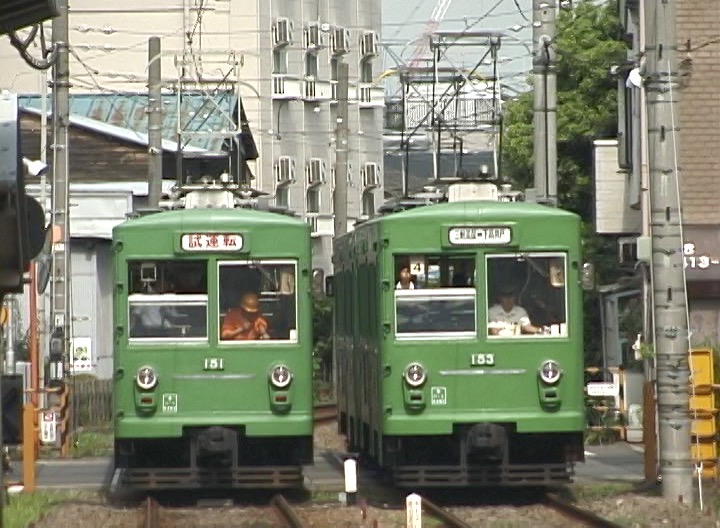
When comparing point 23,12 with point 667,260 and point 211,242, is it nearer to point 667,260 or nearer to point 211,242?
point 211,242

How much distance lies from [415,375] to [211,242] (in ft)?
7.84

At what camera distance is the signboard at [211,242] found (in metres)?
19.9

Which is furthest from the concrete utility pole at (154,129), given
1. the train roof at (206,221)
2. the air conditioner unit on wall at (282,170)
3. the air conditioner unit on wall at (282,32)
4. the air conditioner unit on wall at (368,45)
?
the air conditioner unit on wall at (368,45)

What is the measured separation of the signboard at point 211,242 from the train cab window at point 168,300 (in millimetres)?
154

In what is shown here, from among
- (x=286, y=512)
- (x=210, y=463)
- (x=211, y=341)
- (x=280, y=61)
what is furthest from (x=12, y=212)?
(x=280, y=61)

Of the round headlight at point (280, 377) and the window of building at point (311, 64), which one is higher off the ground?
the window of building at point (311, 64)

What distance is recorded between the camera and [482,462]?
19703 millimetres

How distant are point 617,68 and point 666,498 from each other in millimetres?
15718

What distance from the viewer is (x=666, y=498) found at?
62.1ft

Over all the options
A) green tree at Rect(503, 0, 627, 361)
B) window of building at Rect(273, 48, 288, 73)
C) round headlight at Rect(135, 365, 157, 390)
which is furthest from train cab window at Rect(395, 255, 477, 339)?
window of building at Rect(273, 48, 288, 73)

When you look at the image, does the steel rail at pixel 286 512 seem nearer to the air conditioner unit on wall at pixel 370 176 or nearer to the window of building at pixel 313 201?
the window of building at pixel 313 201

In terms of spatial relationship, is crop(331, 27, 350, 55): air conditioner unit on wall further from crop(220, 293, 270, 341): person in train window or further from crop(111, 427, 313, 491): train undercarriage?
crop(220, 293, 270, 341): person in train window

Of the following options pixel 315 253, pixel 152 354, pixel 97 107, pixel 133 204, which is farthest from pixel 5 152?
pixel 315 253

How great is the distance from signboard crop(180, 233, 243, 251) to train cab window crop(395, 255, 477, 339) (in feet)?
5.23
